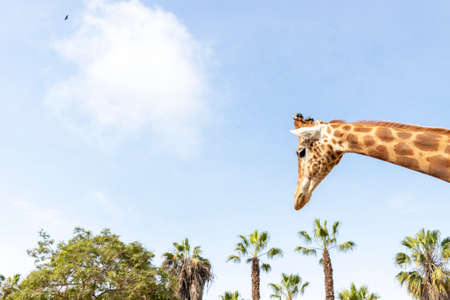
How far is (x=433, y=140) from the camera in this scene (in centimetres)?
577

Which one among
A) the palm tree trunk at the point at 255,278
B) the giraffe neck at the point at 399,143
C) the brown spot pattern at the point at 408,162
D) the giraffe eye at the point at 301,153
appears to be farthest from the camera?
the palm tree trunk at the point at 255,278

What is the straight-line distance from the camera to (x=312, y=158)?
6484 mm

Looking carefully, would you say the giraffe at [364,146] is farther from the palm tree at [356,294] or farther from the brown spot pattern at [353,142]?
the palm tree at [356,294]

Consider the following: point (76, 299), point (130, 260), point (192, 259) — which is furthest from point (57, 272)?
point (192, 259)

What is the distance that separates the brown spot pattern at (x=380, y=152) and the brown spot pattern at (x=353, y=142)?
0.78ft

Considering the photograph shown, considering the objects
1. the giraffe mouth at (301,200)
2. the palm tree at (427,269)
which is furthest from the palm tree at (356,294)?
the giraffe mouth at (301,200)

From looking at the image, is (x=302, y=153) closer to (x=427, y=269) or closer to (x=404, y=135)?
(x=404, y=135)

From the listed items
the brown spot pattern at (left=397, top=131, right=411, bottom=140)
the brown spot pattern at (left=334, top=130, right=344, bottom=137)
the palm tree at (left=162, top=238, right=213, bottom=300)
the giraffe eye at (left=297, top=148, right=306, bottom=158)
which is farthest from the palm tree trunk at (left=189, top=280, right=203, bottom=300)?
the brown spot pattern at (left=397, top=131, right=411, bottom=140)

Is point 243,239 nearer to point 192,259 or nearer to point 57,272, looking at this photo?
point 192,259

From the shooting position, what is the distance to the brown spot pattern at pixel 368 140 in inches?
242

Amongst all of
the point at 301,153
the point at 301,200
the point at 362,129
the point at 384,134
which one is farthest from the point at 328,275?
the point at 384,134

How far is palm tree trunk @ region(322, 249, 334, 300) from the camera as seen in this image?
1128 inches

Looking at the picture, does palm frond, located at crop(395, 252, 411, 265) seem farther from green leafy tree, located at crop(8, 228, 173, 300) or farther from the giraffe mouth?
the giraffe mouth

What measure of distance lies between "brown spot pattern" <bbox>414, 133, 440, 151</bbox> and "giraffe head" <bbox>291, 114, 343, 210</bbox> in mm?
1119
